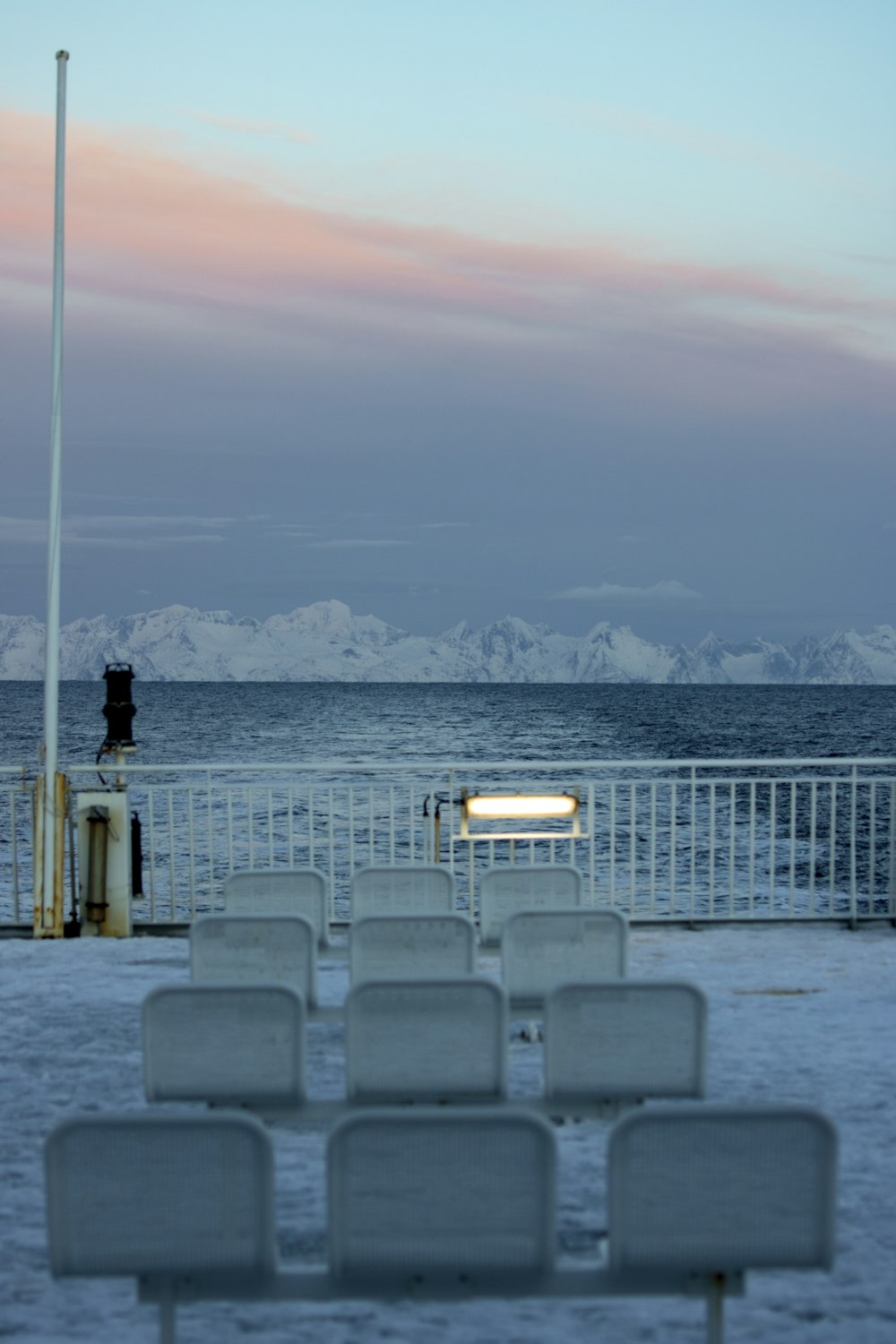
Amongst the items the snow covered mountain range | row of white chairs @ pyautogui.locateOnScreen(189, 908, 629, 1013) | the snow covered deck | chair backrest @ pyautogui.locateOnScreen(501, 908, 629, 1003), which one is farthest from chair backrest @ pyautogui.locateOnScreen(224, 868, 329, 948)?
the snow covered mountain range

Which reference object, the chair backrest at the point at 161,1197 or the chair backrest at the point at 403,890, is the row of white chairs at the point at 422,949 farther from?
the chair backrest at the point at 161,1197

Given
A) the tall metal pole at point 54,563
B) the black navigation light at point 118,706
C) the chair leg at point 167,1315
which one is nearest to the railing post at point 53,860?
the tall metal pole at point 54,563

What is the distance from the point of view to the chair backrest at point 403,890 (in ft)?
16.8

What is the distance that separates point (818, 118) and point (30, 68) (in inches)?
417

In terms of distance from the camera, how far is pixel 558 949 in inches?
168

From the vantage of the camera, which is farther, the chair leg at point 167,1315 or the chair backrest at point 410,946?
the chair backrest at point 410,946

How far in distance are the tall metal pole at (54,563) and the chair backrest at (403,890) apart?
3034 mm

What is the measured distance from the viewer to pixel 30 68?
30.9ft

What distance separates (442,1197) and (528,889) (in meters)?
2.91

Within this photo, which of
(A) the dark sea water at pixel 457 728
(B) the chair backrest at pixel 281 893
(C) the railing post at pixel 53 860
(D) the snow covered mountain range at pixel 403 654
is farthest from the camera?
(D) the snow covered mountain range at pixel 403 654

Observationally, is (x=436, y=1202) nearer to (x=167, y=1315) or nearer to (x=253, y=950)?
(x=167, y=1315)

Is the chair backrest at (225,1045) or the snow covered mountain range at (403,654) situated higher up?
the snow covered mountain range at (403,654)

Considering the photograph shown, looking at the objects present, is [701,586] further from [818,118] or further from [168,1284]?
[168,1284]

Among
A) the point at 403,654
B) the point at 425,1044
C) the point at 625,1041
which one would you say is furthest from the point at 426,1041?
the point at 403,654
